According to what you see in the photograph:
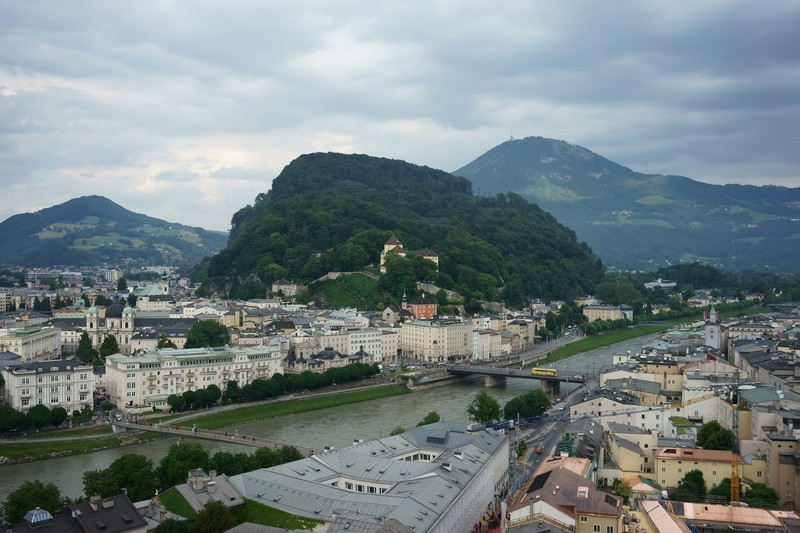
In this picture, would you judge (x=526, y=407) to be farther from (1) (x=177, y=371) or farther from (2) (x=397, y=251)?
(2) (x=397, y=251)

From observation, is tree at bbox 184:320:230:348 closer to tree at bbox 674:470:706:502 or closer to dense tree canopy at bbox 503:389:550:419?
dense tree canopy at bbox 503:389:550:419

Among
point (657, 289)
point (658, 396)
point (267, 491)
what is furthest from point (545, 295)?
point (267, 491)

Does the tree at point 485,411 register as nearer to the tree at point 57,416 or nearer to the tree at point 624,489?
the tree at point 624,489

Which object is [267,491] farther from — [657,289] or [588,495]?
[657,289]

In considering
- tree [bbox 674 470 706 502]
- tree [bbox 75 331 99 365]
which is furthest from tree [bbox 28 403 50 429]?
tree [bbox 674 470 706 502]

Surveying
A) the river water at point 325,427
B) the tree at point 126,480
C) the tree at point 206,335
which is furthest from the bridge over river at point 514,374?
the tree at point 126,480

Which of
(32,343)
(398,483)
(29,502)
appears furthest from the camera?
(32,343)

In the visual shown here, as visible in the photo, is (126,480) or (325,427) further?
(325,427)

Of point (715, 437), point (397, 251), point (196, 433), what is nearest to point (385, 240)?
point (397, 251)
